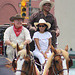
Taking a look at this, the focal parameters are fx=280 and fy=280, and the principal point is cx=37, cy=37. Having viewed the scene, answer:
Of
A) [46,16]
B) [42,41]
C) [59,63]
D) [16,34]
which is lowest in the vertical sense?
[59,63]

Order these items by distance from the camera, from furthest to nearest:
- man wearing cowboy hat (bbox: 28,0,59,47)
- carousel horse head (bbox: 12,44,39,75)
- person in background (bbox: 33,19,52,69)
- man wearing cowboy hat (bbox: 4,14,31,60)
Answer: man wearing cowboy hat (bbox: 28,0,59,47) < man wearing cowboy hat (bbox: 4,14,31,60) < person in background (bbox: 33,19,52,69) < carousel horse head (bbox: 12,44,39,75)

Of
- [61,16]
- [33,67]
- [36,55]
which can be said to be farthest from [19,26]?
[61,16]

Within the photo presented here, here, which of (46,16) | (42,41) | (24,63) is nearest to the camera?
(24,63)

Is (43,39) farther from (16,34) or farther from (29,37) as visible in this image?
(16,34)

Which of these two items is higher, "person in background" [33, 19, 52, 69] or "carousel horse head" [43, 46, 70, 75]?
"person in background" [33, 19, 52, 69]

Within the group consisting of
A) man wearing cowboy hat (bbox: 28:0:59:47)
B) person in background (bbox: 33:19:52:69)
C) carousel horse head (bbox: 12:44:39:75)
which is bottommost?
carousel horse head (bbox: 12:44:39:75)

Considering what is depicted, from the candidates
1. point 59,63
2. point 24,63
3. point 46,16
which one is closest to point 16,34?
point 46,16

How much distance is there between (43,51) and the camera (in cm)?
615

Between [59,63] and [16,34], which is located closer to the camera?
[59,63]

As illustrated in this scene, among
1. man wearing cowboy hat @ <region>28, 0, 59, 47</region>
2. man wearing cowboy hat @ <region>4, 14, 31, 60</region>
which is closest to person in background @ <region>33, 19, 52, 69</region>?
man wearing cowboy hat @ <region>4, 14, 31, 60</region>

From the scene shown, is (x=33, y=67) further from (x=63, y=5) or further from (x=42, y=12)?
(x=63, y=5)

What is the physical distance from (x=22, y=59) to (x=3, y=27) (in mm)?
4421

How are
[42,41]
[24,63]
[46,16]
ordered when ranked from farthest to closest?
[46,16] < [42,41] < [24,63]

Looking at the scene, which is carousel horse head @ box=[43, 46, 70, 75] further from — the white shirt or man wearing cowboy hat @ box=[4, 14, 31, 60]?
man wearing cowboy hat @ box=[4, 14, 31, 60]
